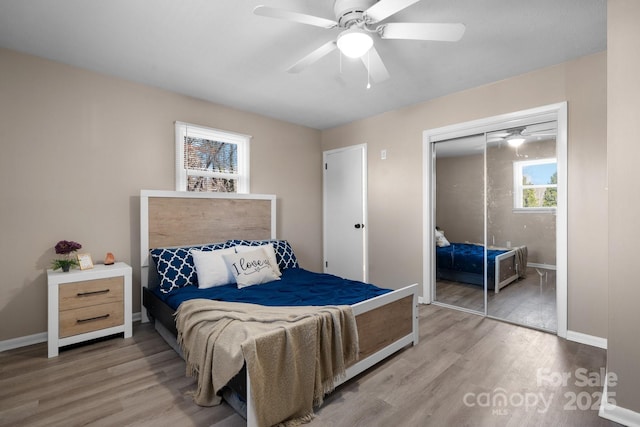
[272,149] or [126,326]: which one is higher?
[272,149]

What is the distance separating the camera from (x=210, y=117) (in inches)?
144

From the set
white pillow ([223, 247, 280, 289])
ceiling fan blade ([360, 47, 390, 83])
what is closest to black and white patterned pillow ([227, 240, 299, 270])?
white pillow ([223, 247, 280, 289])

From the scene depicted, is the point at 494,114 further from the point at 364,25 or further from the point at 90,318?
the point at 90,318

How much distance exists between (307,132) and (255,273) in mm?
2677

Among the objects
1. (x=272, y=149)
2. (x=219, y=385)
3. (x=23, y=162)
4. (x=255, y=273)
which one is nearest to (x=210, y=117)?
(x=272, y=149)

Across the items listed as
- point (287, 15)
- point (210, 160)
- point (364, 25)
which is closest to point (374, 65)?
point (364, 25)

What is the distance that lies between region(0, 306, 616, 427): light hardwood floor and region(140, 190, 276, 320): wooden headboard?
0.91m

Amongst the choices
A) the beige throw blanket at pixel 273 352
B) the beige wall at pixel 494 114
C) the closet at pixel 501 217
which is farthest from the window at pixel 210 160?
the closet at pixel 501 217

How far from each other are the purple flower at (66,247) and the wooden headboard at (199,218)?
1.74 feet

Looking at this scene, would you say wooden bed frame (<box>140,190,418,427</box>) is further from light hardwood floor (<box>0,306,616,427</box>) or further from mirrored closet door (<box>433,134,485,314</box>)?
mirrored closet door (<box>433,134,485,314</box>)

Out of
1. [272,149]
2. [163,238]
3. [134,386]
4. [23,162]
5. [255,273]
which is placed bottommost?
[134,386]

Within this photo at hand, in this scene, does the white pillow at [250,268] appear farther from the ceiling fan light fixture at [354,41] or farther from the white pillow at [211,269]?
the ceiling fan light fixture at [354,41]

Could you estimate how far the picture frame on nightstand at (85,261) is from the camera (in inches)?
103

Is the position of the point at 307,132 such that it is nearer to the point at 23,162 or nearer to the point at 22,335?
the point at 23,162
